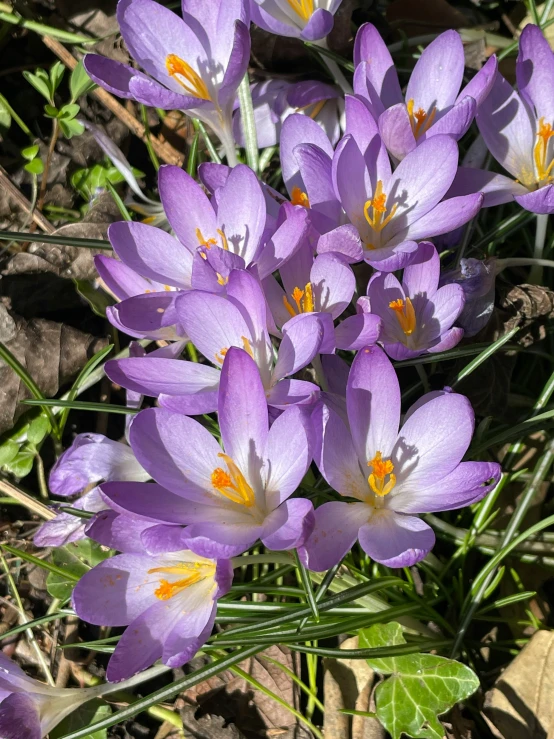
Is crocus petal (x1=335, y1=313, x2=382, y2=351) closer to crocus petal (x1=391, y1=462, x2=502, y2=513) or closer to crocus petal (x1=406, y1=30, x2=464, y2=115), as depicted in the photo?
crocus petal (x1=391, y1=462, x2=502, y2=513)

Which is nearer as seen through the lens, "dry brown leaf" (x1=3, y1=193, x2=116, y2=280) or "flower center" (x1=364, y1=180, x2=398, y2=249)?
"flower center" (x1=364, y1=180, x2=398, y2=249)

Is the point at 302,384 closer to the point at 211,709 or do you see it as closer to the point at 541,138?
the point at 541,138

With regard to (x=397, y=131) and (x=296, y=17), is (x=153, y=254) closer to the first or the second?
(x=397, y=131)

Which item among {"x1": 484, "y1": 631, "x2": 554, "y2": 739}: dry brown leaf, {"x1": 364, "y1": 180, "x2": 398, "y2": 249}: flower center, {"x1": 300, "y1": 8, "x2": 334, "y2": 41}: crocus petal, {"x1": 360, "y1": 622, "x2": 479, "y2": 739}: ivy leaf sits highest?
{"x1": 300, "y1": 8, "x2": 334, "y2": 41}: crocus petal

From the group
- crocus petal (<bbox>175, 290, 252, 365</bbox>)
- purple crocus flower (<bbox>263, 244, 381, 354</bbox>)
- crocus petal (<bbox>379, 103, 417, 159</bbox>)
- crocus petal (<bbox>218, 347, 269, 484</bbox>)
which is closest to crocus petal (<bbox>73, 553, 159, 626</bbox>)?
crocus petal (<bbox>218, 347, 269, 484</bbox>)

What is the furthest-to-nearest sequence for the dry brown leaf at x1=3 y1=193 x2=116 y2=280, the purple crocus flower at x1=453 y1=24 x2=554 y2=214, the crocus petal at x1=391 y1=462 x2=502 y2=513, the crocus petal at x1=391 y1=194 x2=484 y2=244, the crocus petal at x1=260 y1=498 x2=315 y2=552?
the dry brown leaf at x1=3 y1=193 x2=116 y2=280 → the purple crocus flower at x1=453 y1=24 x2=554 y2=214 → the crocus petal at x1=391 y1=194 x2=484 y2=244 → the crocus petal at x1=391 y1=462 x2=502 y2=513 → the crocus petal at x1=260 y1=498 x2=315 y2=552

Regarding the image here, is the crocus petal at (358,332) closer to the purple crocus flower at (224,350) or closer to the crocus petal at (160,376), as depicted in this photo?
the purple crocus flower at (224,350)
